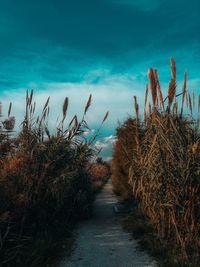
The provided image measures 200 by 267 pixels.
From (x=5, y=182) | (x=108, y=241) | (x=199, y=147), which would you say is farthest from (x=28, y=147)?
(x=199, y=147)

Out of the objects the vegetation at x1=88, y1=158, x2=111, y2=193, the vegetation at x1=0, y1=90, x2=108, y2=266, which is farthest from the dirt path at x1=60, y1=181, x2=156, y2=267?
the vegetation at x1=88, y1=158, x2=111, y2=193

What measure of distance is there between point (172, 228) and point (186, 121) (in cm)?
191

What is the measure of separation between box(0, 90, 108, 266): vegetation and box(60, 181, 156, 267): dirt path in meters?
0.55

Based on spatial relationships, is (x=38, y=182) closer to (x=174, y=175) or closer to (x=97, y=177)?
(x=174, y=175)

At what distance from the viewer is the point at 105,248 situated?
445 cm

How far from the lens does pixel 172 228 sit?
3721 millimetres

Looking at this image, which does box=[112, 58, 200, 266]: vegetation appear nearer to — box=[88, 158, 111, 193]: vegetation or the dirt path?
the dirt path

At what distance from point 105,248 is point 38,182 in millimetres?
2001

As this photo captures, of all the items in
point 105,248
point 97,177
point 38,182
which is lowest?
point 105,248

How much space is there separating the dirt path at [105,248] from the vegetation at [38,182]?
21.6 inches

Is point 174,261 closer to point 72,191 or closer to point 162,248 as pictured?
point 162,248

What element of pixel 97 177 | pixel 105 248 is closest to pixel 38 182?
pixel 105 248

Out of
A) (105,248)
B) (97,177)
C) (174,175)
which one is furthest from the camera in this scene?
(97,177)

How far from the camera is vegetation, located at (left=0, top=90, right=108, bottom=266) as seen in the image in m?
4.23
